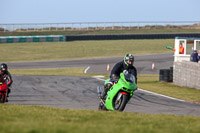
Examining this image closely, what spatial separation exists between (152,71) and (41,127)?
3011cm

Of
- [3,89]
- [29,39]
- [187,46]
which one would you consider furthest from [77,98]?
[29,39]

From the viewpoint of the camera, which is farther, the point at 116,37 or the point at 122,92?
the point at 116,37

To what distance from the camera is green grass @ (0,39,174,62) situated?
174ft

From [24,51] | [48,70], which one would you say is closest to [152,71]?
[48,70]

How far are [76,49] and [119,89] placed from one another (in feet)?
160

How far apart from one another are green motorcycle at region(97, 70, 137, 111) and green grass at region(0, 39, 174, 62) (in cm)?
3911

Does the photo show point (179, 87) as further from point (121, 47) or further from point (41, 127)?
point (121, 47)

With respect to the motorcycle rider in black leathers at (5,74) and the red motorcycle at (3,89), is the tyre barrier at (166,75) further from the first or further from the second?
the red motorcycle at (3,89)

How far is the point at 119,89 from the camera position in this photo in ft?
36.3

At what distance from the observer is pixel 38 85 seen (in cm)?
2277

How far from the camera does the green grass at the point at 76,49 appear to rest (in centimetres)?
5297

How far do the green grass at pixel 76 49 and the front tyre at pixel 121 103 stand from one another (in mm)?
39211

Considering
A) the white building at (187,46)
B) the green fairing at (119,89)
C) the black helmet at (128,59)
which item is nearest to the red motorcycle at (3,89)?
the green fairing at (119,89)

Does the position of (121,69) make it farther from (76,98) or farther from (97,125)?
(76,98)
